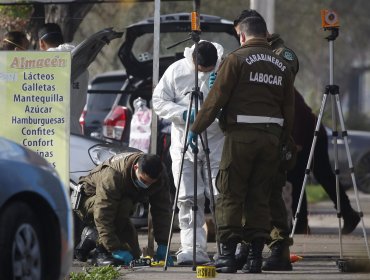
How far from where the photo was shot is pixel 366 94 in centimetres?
6144

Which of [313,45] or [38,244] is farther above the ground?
[313,45]

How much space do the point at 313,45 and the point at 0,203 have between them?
3632cm

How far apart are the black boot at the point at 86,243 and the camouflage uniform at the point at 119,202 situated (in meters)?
0.09

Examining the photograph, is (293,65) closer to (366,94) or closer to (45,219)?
(45,219)

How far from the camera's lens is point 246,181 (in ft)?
34.8

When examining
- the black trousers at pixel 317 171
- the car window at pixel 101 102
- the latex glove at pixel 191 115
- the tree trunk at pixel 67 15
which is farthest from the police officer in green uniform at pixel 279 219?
the car window at pixel 101 102

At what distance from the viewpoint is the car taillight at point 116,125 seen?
53.3 feet

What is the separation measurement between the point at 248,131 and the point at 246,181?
0.40 m

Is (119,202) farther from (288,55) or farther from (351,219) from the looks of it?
(351,219)

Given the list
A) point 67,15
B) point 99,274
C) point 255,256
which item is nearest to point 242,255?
point 255,256

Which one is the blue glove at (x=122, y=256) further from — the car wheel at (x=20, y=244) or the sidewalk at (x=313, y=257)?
the car wheel at (x=20, y=244)

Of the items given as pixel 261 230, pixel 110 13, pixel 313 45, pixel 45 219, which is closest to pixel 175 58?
pixel 261 230

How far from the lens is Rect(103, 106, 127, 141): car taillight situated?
16234 millimetres

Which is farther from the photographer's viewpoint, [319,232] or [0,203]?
[319,232]
